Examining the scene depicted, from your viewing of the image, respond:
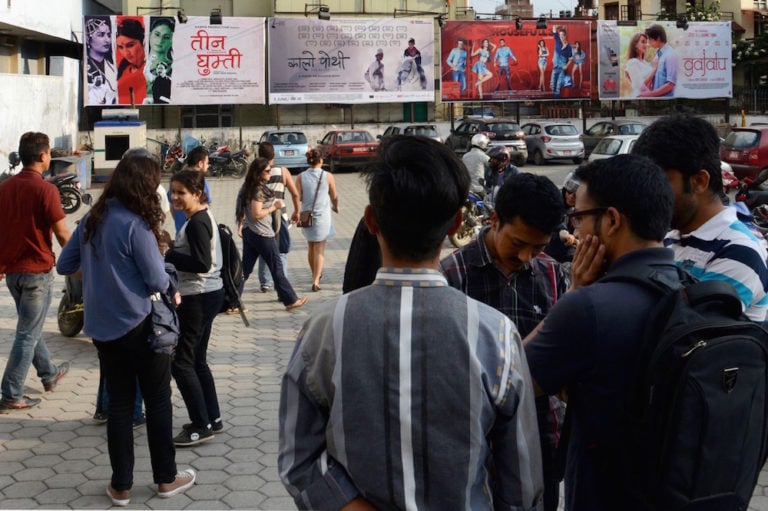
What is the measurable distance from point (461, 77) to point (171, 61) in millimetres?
10096

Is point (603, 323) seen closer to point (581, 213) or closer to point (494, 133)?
point (581, 213)

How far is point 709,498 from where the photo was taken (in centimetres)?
221

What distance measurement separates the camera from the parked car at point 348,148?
29.1 m

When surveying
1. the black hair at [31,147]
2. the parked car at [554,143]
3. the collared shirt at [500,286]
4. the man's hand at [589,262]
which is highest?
the parked car at [554,143]

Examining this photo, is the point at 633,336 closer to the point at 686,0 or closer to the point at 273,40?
the point at 273,40

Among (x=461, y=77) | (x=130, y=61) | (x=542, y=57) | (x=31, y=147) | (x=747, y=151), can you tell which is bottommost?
(x=31, y=147)

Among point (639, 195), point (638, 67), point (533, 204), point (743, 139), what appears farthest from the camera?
point (638, 67)

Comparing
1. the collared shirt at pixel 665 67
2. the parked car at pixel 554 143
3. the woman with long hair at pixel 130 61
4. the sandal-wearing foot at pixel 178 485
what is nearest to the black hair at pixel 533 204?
the sandal-wearing foot at pixel 178 485

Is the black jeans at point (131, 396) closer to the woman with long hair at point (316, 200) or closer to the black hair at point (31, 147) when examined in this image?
the black hair at point (31, 147)

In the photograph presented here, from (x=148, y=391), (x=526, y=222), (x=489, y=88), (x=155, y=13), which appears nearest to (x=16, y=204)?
(x=148, y=391)

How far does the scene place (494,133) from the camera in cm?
2902

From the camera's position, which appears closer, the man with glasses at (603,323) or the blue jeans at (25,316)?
the man with glasses at (603,323)

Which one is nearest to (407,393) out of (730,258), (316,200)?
(730,258)

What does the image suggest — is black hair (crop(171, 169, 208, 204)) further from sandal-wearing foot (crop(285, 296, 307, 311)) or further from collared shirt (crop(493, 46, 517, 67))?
collared shirt (crop(493, 46, 517, 67))
